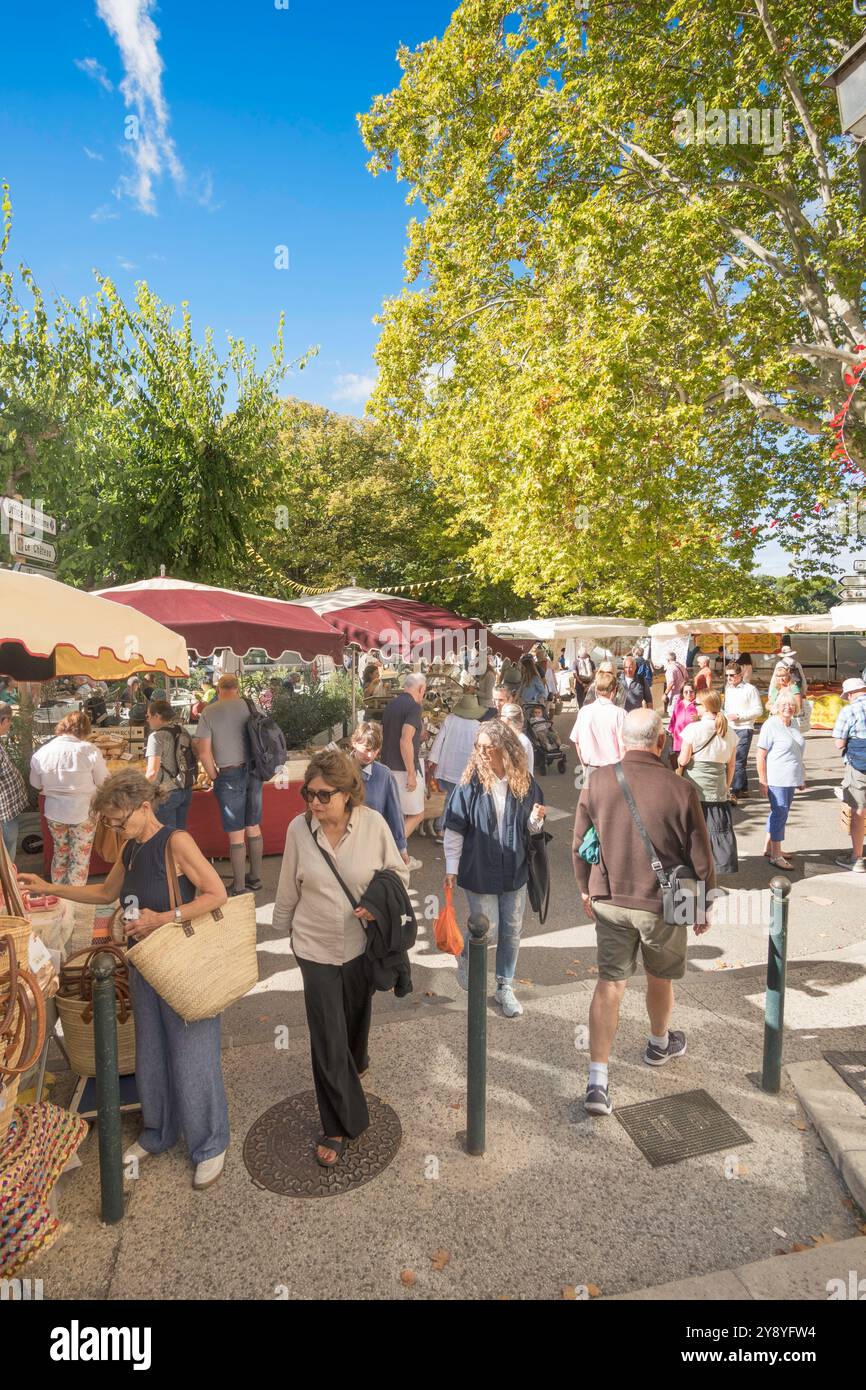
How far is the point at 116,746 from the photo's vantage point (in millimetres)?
8578

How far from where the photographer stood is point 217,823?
7898 millimetres

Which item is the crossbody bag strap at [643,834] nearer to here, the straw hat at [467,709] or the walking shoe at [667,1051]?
the walking shoe at [667,1051]

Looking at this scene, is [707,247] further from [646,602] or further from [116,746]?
[646,602]

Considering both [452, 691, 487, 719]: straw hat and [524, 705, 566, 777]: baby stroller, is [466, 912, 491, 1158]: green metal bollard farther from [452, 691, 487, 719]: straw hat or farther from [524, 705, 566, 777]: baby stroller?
[524, 705, 566, 777]: baby stroller

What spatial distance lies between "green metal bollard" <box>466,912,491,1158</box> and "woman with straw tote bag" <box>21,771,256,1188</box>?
1.02m

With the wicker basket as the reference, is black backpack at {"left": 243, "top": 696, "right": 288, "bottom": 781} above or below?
above

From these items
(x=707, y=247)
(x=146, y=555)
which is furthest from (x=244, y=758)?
(x=707, y=247)

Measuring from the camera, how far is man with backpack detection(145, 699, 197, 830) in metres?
6.76

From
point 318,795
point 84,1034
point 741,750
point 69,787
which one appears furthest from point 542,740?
point 84,1034

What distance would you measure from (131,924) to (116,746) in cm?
590

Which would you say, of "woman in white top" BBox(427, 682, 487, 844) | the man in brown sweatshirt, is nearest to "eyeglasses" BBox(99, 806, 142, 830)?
the man in brown sweatshirt

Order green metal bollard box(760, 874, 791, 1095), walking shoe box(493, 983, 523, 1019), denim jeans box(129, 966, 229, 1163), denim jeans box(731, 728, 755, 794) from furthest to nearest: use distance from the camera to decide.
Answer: denim jeans box(731, 728, 755, 794) < walking shoe box(493, 983, 523, 1019) < green metal bollard box(760, 874, 791, 1095) < denim jeans box(129, 966, 229, 1163)

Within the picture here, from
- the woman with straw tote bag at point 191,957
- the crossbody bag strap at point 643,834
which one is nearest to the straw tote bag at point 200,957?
the woman with straw tote bag at point 191,957

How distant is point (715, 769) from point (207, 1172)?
207 inches
